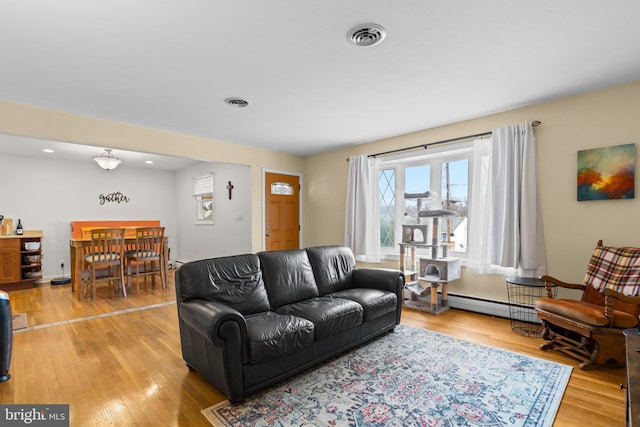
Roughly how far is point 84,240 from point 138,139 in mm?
2047

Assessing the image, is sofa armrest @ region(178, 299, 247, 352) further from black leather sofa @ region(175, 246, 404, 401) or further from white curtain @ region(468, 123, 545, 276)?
white curtain @ region(468, 123, 545, 276)

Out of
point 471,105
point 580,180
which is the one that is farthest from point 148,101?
point 580,180

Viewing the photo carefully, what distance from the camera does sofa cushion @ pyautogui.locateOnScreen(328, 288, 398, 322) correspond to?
9.09ft

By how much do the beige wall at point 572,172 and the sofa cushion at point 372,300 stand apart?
4.89 feet

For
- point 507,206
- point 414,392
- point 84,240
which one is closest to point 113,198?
point 84,240

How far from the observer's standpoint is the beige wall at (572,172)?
286cm

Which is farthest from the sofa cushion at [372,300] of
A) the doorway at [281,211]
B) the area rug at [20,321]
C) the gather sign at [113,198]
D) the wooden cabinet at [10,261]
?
the gather sign at [113,198]

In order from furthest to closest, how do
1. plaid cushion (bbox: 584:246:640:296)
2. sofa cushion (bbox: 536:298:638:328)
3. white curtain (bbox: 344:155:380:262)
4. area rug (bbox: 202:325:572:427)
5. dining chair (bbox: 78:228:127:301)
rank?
1. white curtain (bbox: 344:155:380:262)
2. dining chair (bbox: 78:228:127:301)
3. plaid cushion (bbox: 584:246:640:296)
4. sofa cushion (bbox: 536:298:638:328)
5. area rug (bbox: 202:325:572:427)

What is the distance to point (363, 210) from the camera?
483 centimetres

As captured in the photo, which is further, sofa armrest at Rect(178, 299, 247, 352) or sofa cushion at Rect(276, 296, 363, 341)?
sofa cushion at Rect(276, 296, 363, 341)

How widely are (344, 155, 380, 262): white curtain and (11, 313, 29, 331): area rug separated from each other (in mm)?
4181

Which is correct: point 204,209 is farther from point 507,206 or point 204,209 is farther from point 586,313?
point 586,313

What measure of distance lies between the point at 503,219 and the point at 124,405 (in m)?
3.87

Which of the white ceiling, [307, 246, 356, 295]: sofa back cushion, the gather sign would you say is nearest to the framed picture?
the gather sign
